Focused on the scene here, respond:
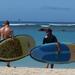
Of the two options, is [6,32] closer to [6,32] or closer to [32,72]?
[6,32]

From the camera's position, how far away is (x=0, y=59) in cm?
1041

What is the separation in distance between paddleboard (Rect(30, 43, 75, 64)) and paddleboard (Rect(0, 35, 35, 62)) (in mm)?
336

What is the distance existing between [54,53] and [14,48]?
4.02ft

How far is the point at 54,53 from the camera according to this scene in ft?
34.1

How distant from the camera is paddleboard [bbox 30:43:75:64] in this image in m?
10.4

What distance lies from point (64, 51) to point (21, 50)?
4.16 feet

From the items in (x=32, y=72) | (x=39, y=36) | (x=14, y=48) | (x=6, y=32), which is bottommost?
(x=39, y=36)

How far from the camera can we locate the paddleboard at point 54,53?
34.0 ft

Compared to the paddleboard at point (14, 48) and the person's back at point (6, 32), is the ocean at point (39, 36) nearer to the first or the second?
the paddleboard at point (14, 48)

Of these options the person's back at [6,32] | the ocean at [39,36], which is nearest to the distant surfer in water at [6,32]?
the person's back at [6,32]

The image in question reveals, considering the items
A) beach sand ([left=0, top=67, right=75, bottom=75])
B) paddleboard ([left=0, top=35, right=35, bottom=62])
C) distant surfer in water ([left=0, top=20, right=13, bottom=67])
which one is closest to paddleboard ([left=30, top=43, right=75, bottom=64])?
paddleboard ([left=0, top=35, right=35, bottom=62])

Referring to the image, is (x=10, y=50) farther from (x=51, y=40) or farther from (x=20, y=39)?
(x=51, y=40)

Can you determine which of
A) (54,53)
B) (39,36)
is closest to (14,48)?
(54,53)

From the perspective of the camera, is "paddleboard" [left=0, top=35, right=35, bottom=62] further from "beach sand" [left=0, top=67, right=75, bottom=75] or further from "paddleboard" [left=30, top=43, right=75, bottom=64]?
"beach sand" [left=0, top=67, right=75, bottom=75]
